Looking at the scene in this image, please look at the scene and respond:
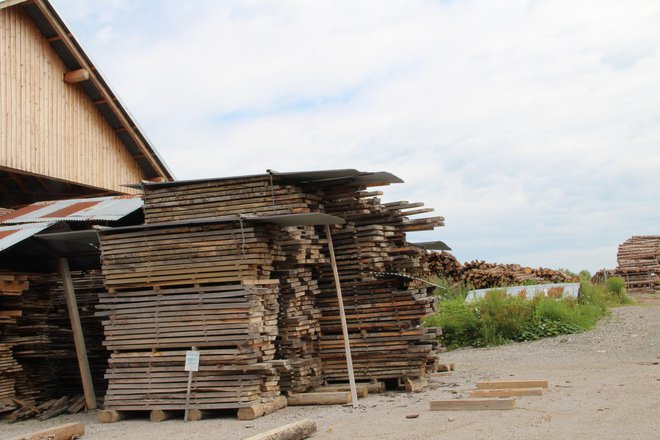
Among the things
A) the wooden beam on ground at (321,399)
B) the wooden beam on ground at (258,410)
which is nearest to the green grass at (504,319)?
the wooden beam on ground at (321,399)

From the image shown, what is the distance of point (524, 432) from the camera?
9383 millimetres

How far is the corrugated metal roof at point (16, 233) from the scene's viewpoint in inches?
493

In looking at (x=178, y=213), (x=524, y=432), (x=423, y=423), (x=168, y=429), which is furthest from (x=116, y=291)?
(x=524, y=432)

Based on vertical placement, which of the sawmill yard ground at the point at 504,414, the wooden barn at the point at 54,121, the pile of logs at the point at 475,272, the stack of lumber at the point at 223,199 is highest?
the wooden barn at the point at 54,121

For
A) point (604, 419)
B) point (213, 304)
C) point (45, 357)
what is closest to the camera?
point (604, 419)

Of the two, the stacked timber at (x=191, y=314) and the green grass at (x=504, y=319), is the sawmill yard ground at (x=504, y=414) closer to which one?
the stacked timber at (x=191, y=314)

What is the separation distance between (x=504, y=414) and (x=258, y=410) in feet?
11.7

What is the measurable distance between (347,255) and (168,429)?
16.0 feet

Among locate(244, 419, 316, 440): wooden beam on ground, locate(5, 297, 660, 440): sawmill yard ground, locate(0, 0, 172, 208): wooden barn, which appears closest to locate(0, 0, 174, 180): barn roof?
locate(0, 0, 172, 208): wooden barn

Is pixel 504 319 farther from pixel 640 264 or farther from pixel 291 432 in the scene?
pixel 640 264

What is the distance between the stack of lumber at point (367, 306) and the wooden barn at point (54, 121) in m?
8.35

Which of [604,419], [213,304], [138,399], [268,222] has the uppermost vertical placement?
[268,222]

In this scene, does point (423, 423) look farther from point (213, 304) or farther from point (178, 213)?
point (178, 213)

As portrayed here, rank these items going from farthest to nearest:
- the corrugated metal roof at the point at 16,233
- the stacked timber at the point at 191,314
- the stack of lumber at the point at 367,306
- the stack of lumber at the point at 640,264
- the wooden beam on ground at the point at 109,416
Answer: the stack of lumber at the point at 640,264 → the stack of lumber at the point at 367,306 → the corrugated metal roof at the point at 16,233 → the wooden beam on ground at the point at 109,416 → the stacked timber at the point at 191,314
